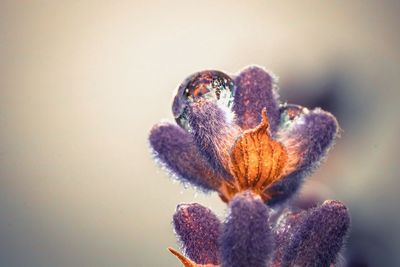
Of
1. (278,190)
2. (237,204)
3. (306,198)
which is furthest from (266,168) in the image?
(306,198)

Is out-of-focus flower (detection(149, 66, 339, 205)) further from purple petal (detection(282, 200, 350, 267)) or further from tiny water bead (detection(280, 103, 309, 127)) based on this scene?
purple petal (detection(282, 200, 350, 267))

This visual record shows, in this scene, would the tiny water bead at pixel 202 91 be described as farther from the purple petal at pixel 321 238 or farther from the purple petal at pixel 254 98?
the purple petal at pixel 321 238

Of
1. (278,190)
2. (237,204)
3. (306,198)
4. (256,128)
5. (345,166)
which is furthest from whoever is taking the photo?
(345,166)

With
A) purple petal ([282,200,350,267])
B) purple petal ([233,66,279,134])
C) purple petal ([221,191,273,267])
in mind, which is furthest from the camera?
purple petal ([233,66,279,134])

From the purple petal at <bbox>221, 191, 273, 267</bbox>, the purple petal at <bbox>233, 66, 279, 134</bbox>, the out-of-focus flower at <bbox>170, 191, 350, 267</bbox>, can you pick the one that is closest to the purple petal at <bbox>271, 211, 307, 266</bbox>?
the out-of-focus flower at <bbox>170, 191, 350, 267</bbox>

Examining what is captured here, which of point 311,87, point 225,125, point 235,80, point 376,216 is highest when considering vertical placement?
point 311,87

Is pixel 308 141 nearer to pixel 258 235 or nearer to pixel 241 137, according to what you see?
pixel 241 137

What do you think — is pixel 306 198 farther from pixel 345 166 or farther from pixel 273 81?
pixel 345 166
